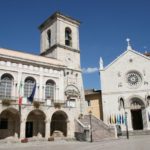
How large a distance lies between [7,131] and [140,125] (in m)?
22.9

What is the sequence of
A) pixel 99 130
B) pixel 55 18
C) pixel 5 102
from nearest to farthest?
1. pixel 5 102
2. pixel 99 130
3. pixel 55 18

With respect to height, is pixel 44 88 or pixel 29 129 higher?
pixel 44 88

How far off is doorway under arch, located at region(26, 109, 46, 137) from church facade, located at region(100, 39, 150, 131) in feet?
44.1

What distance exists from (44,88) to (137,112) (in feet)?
58.7

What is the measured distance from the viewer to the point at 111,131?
3241 centimetres

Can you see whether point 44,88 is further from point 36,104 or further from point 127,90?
point 127,90

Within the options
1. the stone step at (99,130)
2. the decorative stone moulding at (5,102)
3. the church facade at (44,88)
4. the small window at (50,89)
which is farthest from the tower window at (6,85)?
the stone step at (99,130)

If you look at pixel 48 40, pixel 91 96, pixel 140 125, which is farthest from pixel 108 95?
pixel 48 40

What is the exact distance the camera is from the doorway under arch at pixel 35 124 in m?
30.4

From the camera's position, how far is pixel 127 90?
40.7 metres

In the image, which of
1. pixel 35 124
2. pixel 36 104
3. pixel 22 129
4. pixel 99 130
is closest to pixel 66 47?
pixel 36 104

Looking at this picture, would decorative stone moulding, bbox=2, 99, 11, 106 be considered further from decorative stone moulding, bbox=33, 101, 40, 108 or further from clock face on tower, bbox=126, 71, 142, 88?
clock face on tower, bbox=126, 71, 142, 88

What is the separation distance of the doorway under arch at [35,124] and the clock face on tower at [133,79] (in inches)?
703

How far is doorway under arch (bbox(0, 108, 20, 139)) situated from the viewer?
28047mm
